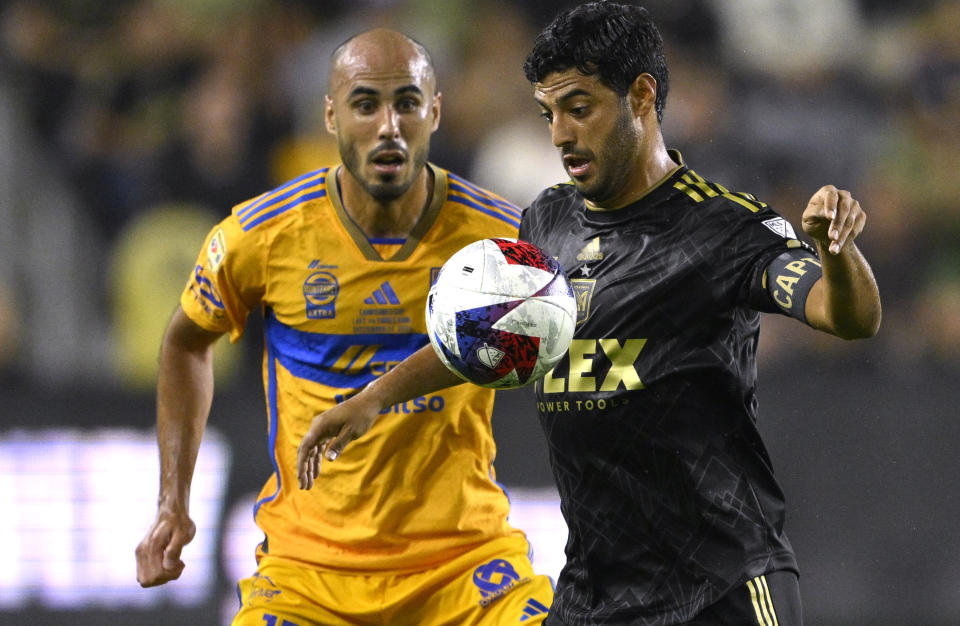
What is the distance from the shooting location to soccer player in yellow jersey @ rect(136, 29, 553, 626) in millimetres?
4453

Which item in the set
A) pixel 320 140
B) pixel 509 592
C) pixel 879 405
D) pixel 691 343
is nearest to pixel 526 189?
pixel 320 140

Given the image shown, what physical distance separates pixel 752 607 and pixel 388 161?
193 centimetres

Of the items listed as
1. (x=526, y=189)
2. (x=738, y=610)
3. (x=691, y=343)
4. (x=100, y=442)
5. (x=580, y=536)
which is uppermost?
(x=526, y=189)

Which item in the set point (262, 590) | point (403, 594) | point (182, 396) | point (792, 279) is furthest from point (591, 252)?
point (182, 396)

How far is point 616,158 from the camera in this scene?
3.71m

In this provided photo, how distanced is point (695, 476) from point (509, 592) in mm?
1014

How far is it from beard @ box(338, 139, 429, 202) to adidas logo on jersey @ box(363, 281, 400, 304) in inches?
11.7

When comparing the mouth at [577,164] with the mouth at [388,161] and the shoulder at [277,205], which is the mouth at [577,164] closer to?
the mouth at [388,161]

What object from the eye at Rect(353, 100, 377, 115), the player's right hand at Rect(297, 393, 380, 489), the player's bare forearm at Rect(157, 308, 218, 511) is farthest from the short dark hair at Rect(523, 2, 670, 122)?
the player's bare forearm at Rect(157, 308, 218, 511)

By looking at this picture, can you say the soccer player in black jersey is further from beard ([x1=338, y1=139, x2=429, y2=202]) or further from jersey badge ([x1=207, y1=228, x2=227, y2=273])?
jersey badge ([x1=207, y1=228, x2=227, y2=273])

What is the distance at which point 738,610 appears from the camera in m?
3.54

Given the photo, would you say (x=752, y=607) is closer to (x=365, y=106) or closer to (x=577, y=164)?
(x=577, y=164)

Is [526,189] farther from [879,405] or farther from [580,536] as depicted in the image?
[580,536]

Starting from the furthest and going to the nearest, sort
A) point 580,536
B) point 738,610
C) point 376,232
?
1. point 376,232
2. point 580,536
3. point 738,610
